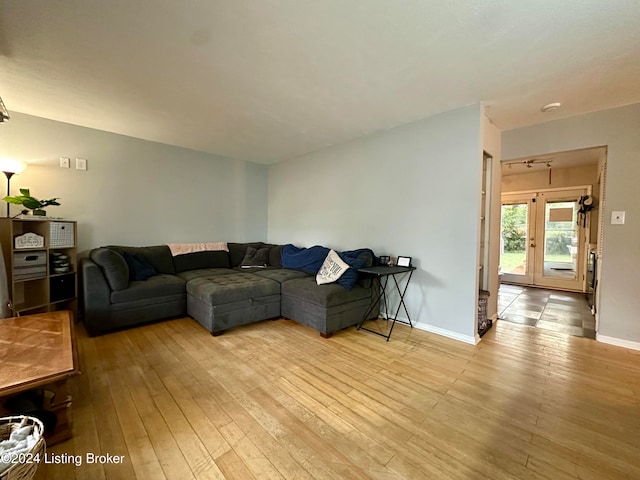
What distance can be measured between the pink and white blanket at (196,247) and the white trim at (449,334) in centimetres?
328

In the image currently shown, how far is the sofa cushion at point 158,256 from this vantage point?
3.76 m

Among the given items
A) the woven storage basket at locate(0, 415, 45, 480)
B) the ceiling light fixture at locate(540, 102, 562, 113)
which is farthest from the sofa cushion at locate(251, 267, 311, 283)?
the ceiling light fixture at locate(540, 102, 562, 113)

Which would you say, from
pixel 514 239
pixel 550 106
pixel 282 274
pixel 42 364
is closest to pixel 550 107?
pixel 550 106

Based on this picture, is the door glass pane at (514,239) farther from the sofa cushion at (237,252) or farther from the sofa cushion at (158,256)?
the sofa cushion at (158,256)

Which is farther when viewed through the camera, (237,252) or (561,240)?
(561,240)

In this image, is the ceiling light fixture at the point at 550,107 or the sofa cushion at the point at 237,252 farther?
the sofa cushion at the point at 237,252

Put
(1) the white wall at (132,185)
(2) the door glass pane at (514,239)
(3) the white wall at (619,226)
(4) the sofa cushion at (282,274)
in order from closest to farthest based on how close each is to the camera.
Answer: (3) the white wall at (619,226), (1) the white wall at (132,185), (4) the sofa cushion at (282,274), (2) the door glass pane at (514,239)

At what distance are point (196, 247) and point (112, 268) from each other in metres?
1.42

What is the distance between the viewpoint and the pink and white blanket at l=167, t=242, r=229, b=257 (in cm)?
411

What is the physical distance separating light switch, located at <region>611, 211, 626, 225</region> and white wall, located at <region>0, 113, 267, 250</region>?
198 inches

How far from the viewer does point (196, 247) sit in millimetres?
4332

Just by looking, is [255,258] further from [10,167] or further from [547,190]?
[547,190]

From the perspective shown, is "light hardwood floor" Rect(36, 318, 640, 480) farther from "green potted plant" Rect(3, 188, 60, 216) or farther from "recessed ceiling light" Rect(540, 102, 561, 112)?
"recessed ceiling light" Rect(540, 102, 561, 112)

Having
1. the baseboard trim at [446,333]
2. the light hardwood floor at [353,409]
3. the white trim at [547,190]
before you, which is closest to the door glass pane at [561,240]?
the white trim at [547,190]
